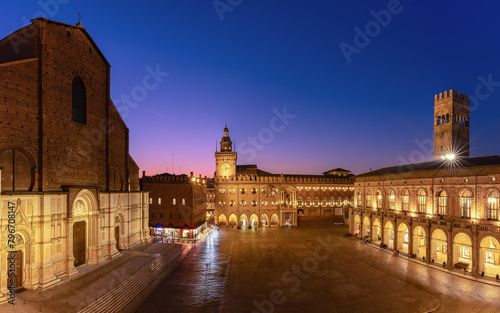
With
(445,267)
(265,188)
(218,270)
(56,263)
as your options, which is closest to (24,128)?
(56,263)

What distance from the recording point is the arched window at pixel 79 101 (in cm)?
2822

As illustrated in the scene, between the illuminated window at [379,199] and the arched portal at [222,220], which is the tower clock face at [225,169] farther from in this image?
the illuminated window at [379,199]

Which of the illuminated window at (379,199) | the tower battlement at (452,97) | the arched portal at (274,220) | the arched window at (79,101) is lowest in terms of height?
the arched portal at (274,220)

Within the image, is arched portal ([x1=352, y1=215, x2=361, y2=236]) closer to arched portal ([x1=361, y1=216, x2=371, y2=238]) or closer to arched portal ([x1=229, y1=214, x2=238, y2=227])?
arched portal ([x1=361, y1=216, x2=371, y2=238])

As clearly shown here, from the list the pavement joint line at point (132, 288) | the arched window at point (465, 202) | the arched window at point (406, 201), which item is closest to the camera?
the pavement joint line at point (132, 288)

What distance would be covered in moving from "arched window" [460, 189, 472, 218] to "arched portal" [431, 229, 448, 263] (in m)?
4.35

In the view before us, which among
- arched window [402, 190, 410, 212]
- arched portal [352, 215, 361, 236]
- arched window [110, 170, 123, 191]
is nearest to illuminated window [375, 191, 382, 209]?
arched window [402, 190, 410, 212]

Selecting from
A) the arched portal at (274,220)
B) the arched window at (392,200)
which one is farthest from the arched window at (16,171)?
the arched portal at (274,220)

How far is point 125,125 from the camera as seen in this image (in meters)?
38.4

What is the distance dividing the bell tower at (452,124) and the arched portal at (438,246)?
27.2 m

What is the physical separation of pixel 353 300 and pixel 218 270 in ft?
47.4

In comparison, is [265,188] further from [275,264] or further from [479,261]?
[479,261]

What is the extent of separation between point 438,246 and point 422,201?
268 inches

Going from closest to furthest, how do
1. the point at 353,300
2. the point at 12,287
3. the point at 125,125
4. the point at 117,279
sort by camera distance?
the point at 12,287 → the point at 353,300 → the point at 117,279 → the point at 125,125
